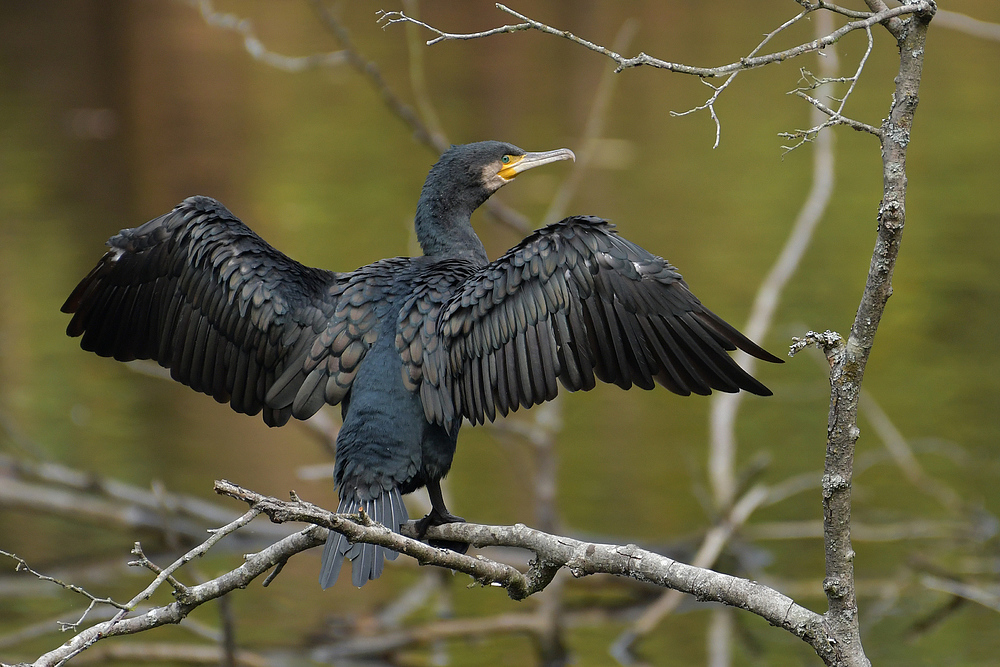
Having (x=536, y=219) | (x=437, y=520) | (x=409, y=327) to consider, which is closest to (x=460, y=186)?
(x=409, y=327)

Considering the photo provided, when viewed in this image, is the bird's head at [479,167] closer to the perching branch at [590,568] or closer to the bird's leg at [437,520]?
the bird's leg at [437,520]

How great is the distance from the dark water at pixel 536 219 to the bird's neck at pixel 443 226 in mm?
2993

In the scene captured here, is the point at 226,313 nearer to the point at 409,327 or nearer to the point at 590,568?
the point at 409,327

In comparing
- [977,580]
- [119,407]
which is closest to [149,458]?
[119,407]

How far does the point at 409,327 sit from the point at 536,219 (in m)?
9.03

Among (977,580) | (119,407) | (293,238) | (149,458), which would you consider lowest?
(977,580)

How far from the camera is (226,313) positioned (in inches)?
157

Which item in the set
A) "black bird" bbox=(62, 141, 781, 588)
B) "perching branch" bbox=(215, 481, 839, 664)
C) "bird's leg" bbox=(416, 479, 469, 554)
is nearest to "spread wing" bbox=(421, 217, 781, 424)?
"black bird" bbox=(62, 141, 781, 588)

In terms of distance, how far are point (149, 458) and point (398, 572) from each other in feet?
8.24

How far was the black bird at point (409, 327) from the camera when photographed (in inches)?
138

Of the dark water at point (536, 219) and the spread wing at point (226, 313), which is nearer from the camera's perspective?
the spread wing at point (226, 313)

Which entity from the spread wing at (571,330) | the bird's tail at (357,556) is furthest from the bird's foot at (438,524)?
the spread wing at (571,330)

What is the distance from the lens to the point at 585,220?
3584 millimetres

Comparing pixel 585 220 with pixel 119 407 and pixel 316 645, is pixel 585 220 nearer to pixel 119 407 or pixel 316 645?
pixel 316 645
